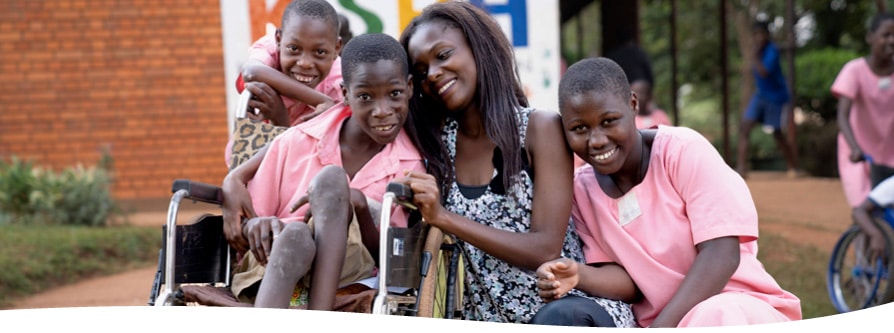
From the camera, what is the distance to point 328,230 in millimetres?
2711

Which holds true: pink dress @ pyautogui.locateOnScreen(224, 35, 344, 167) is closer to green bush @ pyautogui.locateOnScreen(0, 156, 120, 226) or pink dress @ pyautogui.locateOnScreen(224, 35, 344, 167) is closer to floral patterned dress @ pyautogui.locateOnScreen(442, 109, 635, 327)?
floral patterned dress @ pyautogui.locateOnScreen(442, 109, 635, 327)

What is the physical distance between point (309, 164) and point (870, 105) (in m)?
4.20

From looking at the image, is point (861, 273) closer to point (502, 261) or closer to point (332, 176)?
point (502, 261)

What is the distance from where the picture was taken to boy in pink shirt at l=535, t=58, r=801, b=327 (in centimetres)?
264

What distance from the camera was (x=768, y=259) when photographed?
24.4 feet

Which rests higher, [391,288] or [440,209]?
[440,209]

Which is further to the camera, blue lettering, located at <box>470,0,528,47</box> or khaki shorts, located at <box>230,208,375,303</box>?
blue lettering, located at <box>470,0,528,47</box>

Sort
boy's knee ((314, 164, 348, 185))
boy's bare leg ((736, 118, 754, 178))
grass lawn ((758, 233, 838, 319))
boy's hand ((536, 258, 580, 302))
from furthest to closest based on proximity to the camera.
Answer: boy's bare leg ((736, 118, 754, 178)), grass lawn ((758, 233, 838, 319)), boy's knee ((314, 164, 348, 185)), boy's hand ((536, 258, 580, 302))

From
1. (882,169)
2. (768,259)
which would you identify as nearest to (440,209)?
(882,169)

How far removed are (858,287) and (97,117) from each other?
22.6 feet

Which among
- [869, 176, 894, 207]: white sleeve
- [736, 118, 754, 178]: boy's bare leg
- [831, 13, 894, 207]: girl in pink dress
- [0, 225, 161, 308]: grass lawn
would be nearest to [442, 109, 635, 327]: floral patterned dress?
[869, 176, 894, 207]: white sleeve

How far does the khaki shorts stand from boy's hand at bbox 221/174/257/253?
0.19ft

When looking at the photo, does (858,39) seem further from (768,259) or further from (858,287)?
(858,287)

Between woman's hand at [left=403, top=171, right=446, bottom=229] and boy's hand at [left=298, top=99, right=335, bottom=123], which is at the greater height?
boy's hand at [left=298, top=99, right=335, bottom=123]
